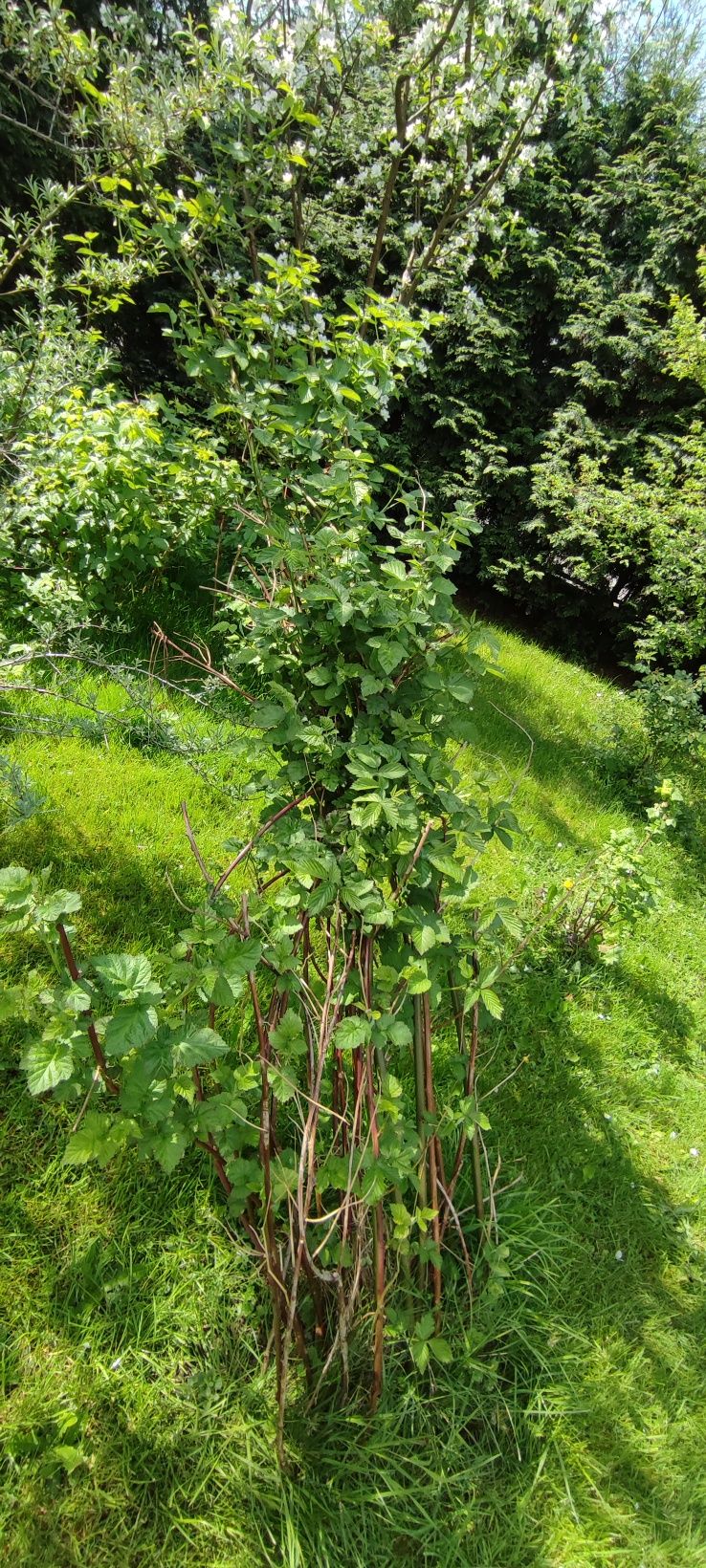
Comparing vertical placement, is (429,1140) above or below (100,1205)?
above

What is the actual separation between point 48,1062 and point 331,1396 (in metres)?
1.03

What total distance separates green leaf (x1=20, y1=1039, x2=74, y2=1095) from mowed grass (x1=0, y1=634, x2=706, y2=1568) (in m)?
0.79

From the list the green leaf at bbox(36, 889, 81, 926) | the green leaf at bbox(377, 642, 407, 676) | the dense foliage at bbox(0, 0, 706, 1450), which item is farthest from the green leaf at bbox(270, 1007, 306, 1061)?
the green leaf at bbox(377, 642, 407, 676)

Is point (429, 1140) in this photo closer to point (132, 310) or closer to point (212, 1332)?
point (212, 1332)

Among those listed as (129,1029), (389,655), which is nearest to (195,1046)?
(129,1029)

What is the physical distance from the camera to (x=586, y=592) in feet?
25.7

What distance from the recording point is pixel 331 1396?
1.49m

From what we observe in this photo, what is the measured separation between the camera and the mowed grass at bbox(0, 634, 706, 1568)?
1.34m

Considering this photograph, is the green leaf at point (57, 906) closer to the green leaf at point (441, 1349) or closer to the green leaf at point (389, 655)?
the green leaf at point (389, 655)

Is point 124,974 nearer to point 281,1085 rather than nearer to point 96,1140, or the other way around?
point 96,1140

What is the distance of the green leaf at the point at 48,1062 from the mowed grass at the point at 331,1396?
31.2 inches

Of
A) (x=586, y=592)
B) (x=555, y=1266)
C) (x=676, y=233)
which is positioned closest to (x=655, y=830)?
(x=555, y=1266)

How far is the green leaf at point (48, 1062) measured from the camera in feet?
3.48

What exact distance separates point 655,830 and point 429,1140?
2233 mm
